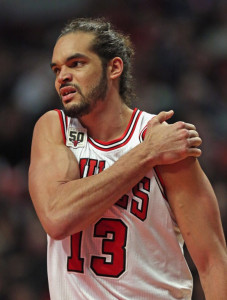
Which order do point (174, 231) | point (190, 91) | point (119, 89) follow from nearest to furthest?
point (174, 231), point (119, 89), point (190, 91)

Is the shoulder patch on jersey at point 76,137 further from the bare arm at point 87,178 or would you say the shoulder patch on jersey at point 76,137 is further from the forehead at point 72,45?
the forehead at point 72,45

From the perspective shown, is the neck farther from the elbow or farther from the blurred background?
the blurred background

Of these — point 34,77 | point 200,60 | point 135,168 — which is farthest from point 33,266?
point 200,60

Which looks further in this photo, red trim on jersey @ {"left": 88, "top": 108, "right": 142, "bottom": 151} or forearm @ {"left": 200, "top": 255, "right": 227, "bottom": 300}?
red trim on jersey @ {"left": 88, "top": 108, "right": 142, "bottom": 151}

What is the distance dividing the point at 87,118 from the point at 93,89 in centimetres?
20

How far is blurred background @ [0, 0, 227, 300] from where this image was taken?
21.7 ft

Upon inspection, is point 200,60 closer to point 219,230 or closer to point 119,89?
point 119,89

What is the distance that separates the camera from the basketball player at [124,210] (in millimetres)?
3131

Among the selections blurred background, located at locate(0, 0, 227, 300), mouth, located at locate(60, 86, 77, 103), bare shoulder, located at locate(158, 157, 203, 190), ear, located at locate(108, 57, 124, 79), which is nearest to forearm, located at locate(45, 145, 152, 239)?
bare shoulder, located at locate(158, 157, 203, 190)

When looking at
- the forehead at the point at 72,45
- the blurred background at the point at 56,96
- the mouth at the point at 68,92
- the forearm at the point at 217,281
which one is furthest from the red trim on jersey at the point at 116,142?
the blurred background at the point at 56,96

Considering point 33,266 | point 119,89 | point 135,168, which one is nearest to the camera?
point 135,168

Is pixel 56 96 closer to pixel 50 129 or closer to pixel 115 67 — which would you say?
pixel 115 67

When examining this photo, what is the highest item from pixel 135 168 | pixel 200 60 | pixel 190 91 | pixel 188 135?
pixel 200 60

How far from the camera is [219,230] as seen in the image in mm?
3320
